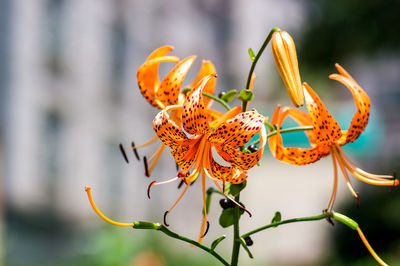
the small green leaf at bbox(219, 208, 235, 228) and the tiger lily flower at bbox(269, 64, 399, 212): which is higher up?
the tiger lily flower at bbox(269, 64, 399, 212)

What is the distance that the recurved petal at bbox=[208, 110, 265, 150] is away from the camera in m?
0.78

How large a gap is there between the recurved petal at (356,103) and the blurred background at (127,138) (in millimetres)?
2313

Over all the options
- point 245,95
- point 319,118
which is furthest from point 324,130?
point 245,95

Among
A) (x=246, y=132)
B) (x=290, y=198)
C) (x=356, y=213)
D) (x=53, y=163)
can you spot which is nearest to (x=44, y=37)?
(x=53, y=163)

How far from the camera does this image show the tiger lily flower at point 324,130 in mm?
854

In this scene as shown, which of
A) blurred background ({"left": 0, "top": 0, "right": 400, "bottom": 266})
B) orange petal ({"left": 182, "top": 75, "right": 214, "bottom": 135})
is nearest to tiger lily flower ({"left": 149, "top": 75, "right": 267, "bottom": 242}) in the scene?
orange petal ({"left": 182, "top": 75, "right": 214, "bottom": 135})

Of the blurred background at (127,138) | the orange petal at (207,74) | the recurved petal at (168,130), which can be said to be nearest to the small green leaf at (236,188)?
the recurved petal at (168,130)

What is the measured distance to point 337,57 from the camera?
249 inches

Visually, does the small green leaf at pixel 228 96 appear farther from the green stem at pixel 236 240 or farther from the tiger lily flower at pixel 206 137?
the green stem at pixel 236 240

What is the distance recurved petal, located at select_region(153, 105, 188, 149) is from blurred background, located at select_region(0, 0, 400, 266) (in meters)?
2.40

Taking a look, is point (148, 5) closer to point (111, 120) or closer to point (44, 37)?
point (111, 120)

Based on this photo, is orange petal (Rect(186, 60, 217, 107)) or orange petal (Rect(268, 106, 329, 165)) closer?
orange petal (Rect(268, 106, 329, 165))

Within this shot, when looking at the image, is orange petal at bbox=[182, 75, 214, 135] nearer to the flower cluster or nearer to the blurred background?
the flower cluster

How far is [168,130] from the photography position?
2.85 feet
